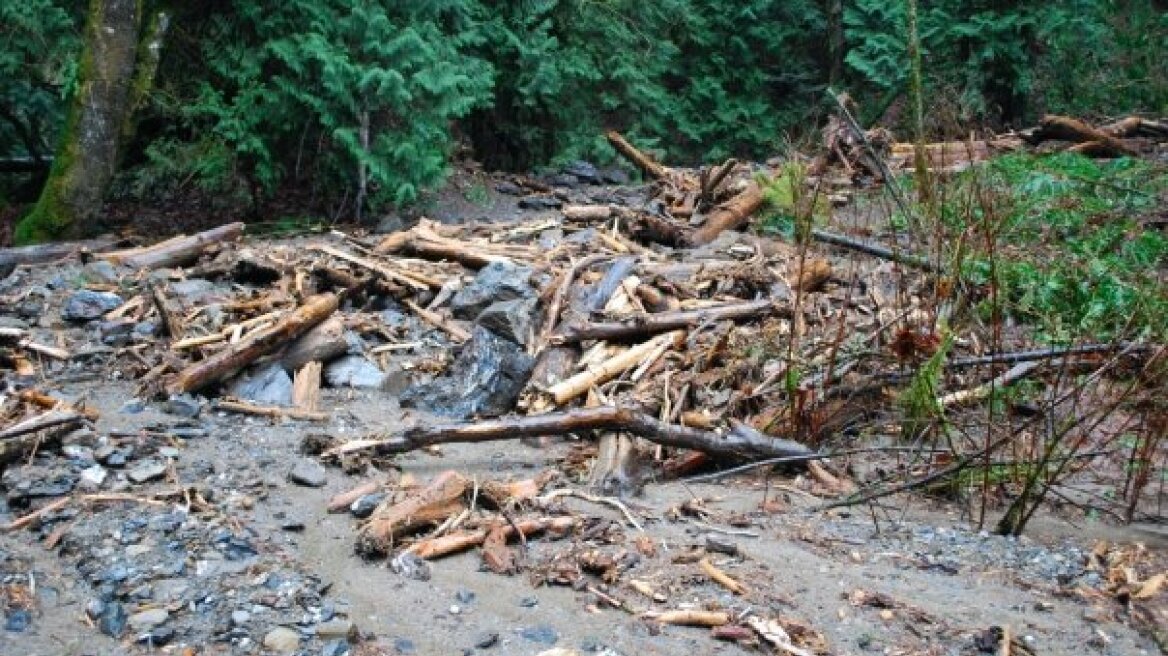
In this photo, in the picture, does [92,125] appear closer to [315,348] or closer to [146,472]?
[315,348]

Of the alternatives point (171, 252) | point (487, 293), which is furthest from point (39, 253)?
point (487, 293)

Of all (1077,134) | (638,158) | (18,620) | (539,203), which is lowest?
(18,620)

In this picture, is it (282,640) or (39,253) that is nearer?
(282,640)

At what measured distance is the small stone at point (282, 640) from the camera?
3.46 meters

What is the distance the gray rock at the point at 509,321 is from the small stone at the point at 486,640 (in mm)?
2990

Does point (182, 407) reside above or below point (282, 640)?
above

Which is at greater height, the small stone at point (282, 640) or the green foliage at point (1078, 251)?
the green foliage at point (1078, 251)

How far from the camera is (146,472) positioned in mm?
4652

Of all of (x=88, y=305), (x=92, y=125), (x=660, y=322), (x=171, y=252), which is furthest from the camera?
(x=92, y=125)

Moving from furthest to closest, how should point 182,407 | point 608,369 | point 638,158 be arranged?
1. point 638,158
2. point 608,369
3. point 182,407

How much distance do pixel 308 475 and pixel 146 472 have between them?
27.6 inches

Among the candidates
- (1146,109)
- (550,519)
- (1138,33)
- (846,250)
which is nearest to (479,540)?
(550,519)

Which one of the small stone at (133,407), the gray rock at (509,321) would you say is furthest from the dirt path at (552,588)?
the gray rock at (509,321)

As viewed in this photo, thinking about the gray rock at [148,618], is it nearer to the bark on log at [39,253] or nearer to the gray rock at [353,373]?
the gray rock at [353,373]
